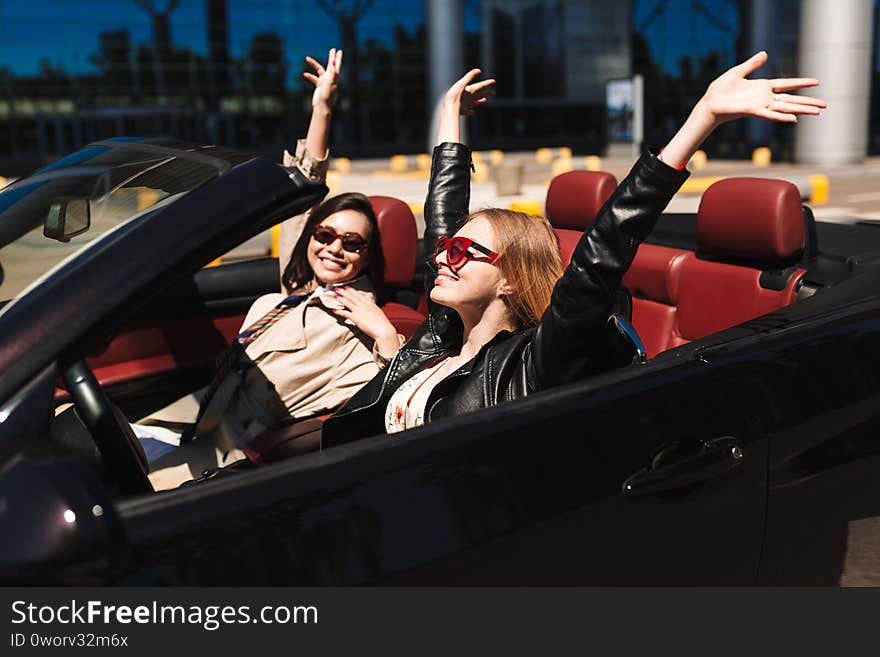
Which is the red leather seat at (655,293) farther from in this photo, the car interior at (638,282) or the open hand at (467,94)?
the open hand at (467,94)

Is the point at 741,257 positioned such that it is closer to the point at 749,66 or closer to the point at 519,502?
the point at 749,66

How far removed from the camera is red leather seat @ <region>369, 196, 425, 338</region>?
3568 mm

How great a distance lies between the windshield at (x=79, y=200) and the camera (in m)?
1.69

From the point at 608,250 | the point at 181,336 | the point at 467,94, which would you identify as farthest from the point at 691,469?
the point at 181,336

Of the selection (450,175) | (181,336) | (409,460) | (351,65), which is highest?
(351,65)

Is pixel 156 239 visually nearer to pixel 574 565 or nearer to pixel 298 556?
pixel 298 556

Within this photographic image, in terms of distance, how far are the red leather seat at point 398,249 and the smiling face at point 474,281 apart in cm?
114

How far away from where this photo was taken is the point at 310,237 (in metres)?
3.29

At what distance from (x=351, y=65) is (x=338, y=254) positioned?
1336 inches

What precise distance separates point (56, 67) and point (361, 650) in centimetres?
3260

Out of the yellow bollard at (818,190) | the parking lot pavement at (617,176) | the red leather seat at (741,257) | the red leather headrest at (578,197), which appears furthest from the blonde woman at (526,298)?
the yellow bollard at (818,190)

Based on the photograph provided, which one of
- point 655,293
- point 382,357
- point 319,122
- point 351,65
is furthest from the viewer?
point 351,65

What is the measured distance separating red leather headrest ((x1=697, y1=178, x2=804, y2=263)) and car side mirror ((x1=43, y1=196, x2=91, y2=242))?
82.7 inches

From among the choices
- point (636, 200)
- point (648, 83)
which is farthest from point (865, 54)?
point (636, 200)
